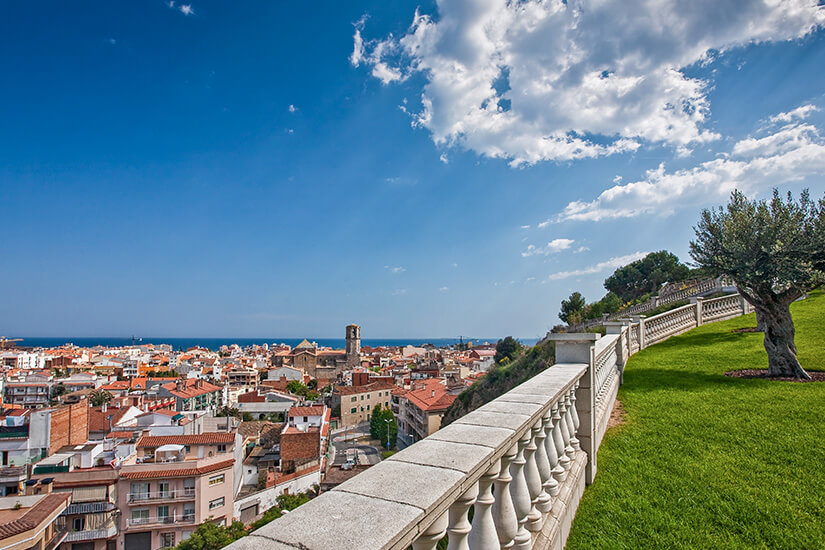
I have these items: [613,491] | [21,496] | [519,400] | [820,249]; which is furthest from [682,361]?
[21,496]

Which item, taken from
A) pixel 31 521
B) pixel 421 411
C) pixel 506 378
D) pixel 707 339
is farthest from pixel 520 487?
pixel 421 411

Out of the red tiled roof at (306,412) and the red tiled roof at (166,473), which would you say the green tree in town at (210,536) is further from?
the red tiled roof at (306,412)

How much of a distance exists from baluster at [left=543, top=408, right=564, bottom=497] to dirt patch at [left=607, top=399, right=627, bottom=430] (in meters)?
4.06

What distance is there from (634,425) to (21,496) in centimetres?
2889

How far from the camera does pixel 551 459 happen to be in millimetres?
3420

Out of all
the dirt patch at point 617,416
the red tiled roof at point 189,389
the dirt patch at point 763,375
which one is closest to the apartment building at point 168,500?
the dirt patch at point 617,416

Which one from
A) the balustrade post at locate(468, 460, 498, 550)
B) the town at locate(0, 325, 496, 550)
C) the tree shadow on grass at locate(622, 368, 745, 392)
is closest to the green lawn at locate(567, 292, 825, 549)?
the tree shadow on grass at locate(622, 368, 745, 392)

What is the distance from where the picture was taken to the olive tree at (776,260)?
997cm

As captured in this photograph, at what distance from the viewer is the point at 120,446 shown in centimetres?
2931

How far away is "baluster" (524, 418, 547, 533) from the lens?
2793mm

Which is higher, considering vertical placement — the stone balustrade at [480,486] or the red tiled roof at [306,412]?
the stone balustrade at [480,486]

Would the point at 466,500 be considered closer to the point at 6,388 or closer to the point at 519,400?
the point at 519,400

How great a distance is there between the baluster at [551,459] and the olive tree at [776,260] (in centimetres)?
944

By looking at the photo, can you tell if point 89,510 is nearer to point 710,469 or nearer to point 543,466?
point 543,466
